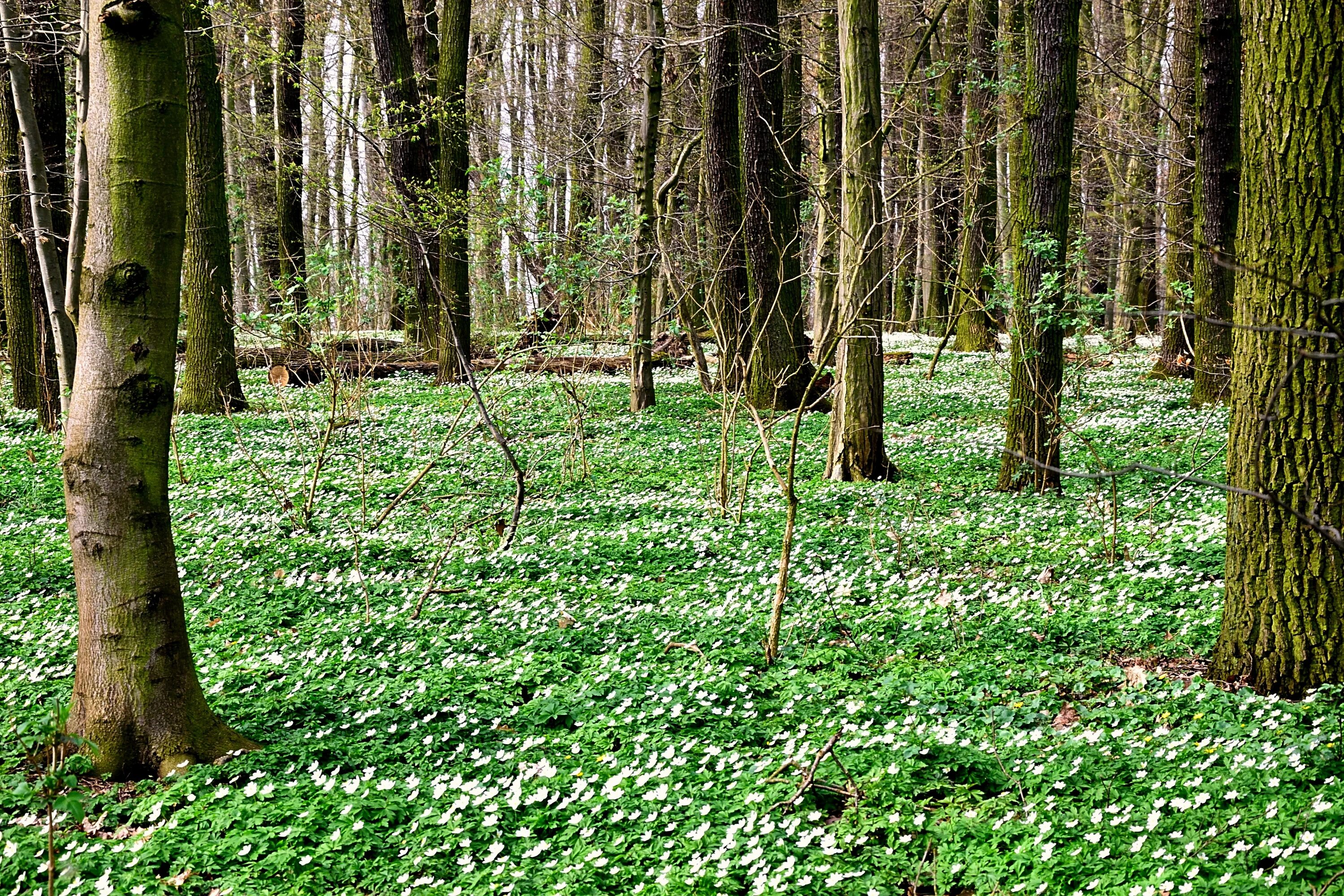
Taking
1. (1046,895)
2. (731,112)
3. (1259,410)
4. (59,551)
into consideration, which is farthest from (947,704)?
(731,112)

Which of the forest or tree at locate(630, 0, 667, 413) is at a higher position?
tree at locate(630, 0, 667, 413)

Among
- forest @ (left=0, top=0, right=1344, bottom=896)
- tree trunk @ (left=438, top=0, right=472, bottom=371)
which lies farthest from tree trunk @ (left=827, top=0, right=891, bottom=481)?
tree trunk @ (left=438, top=0, right=472, bottom=371)

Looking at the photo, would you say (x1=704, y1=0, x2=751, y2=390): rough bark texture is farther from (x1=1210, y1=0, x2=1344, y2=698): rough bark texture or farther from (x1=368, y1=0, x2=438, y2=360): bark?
(x1=1210, y1=0, x2=1344, y2=698): rough bark texture

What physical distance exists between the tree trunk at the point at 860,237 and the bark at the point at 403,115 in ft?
27.4

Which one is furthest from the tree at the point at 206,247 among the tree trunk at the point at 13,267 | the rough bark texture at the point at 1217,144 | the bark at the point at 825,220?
the rough bark texture at the point at 1217,144

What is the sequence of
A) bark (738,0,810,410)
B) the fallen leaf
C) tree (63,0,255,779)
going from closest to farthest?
tree (63,0,255,779) → the fallen leaf → bark (738,0,810,410)

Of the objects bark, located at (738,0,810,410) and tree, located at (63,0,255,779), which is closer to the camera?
tree, located at (63,0,255,779)

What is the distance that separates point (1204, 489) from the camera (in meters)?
7.64

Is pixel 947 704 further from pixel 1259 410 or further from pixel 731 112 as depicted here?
pixel 731 112

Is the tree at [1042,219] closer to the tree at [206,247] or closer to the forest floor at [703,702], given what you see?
the forest floor at [703,702]

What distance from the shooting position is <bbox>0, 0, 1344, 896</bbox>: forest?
3414 millimetres

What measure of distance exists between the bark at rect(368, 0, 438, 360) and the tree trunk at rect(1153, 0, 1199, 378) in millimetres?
11855

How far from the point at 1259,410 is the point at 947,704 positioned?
1.87m

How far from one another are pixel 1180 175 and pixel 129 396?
20.4m
